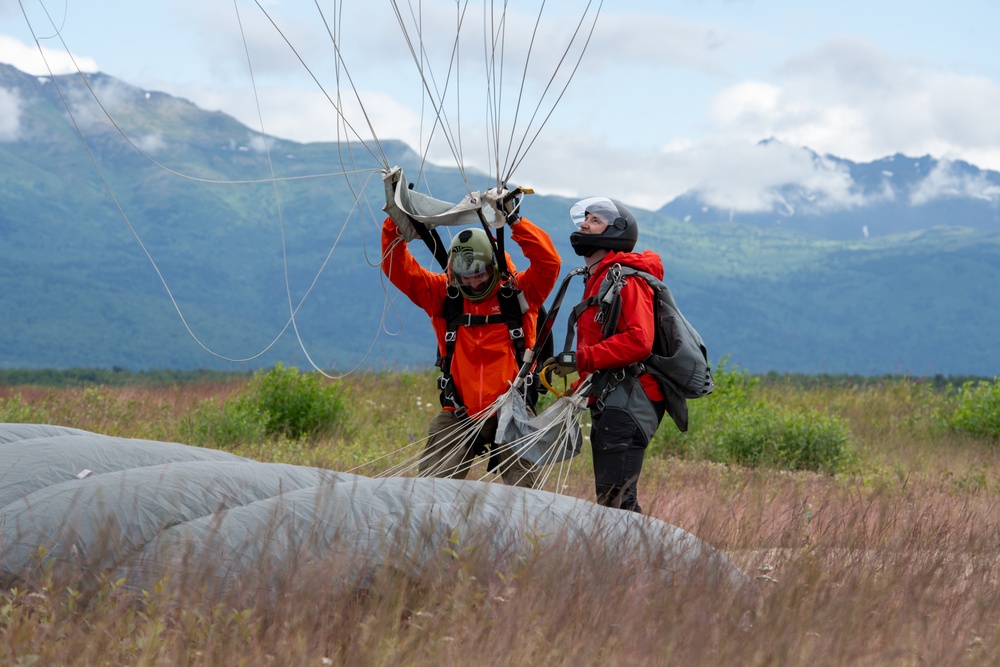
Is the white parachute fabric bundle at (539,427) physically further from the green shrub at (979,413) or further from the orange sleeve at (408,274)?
the green shrub at (979,413)

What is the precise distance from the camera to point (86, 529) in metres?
3.73

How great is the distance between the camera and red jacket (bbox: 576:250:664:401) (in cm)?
491

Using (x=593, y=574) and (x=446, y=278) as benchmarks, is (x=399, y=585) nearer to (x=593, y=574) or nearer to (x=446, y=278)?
(x=593, y=574)

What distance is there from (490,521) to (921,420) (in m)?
11.9

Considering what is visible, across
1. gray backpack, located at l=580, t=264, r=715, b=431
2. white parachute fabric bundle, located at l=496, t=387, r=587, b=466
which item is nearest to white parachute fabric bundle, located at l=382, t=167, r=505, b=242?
gray backpack, located at l=580, t=264, r=715, b=431

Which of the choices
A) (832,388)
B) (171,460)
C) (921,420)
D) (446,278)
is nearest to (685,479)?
(446,278)

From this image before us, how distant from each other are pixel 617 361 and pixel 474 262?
0.99 metres

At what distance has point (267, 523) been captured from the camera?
371 cm

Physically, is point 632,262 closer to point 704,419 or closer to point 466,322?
point 466,322

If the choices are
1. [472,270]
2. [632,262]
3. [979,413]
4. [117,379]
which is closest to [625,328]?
[632,262]

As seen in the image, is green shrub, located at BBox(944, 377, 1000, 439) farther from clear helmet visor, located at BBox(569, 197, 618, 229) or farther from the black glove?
the black glove

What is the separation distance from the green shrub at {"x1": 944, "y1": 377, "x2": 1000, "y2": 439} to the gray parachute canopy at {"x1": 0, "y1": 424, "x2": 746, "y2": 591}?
421 inches

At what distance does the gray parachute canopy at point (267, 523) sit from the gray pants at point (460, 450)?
1.30m

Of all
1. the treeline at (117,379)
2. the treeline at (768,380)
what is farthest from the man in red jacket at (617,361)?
the treeline at (117,379)
